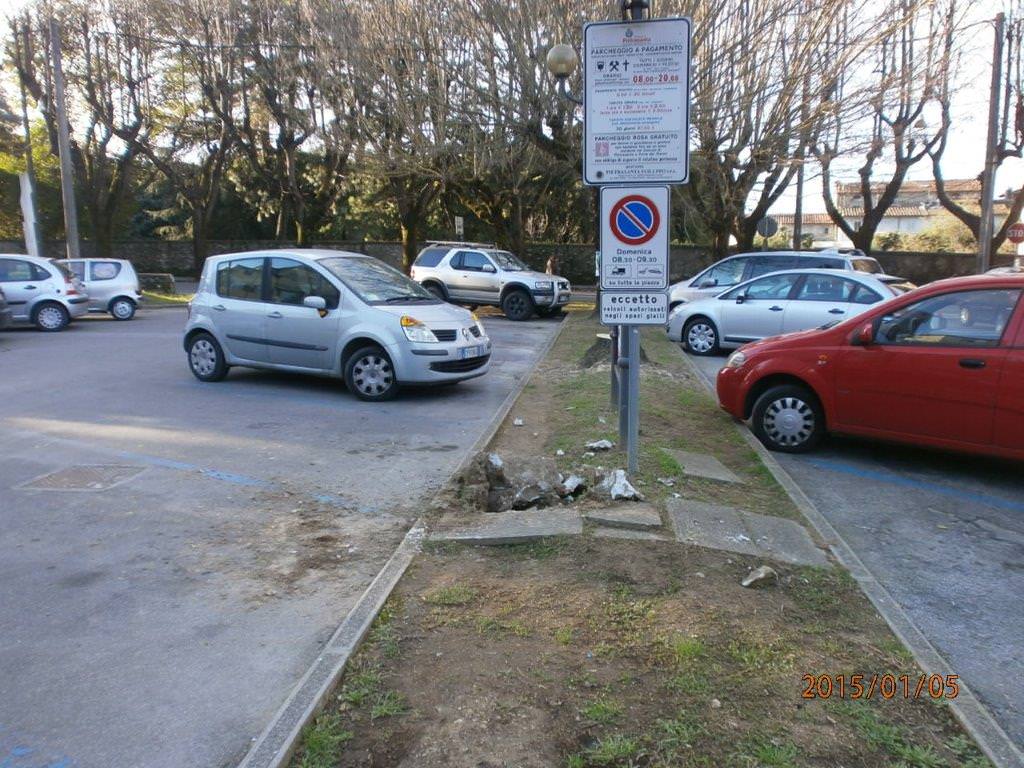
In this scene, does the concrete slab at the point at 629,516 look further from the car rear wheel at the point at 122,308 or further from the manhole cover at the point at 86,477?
the car rear wheel at the point at 122,308

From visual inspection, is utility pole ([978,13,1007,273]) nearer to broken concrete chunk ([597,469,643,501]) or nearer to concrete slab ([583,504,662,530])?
broken concrete chunk ([597,469,643,501])

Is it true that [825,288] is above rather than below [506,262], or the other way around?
below

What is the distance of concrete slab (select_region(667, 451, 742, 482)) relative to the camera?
633 cm

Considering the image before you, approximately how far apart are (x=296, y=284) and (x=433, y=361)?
2124 mm

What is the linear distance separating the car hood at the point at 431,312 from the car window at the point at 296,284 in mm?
694

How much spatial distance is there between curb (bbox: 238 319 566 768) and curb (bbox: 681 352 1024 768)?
2520mm

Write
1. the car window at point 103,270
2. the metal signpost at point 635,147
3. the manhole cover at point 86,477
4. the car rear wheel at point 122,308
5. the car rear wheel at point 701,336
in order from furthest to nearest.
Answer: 1. the car rear wheel at point 122,308
2. the car window at point 103,270
3. the car rear wheel at point 701,336
4. the manhole cover at point 86,477
5. the metal signpost at point 635,147

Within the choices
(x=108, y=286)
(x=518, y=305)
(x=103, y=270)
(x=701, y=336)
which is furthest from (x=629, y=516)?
(x=103, y=270)

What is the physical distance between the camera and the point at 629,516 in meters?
5.08

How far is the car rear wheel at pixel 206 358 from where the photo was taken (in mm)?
10664

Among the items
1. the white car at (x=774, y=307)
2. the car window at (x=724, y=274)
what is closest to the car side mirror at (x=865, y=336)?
the white car at (x=774, y=307)

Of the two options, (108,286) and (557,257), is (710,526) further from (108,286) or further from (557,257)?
(557,257)

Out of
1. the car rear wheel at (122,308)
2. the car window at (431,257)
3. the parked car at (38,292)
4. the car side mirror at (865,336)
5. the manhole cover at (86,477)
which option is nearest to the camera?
the manhole cover at (86,477)
